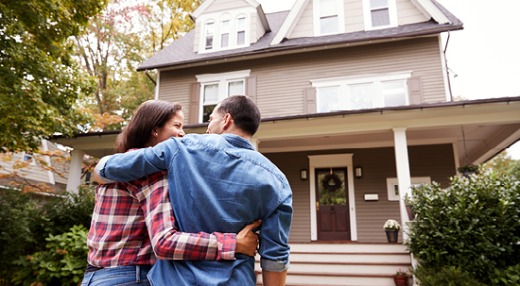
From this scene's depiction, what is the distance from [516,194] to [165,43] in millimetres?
16788

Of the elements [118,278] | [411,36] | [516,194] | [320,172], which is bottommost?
[118,278]

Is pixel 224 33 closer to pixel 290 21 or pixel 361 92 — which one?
pixel 290 21

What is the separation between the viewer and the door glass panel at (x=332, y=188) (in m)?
9.46

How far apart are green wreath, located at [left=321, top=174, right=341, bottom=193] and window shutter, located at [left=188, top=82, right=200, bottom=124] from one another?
14.5ft

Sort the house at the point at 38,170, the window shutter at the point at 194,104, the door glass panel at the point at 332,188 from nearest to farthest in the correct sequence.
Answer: the door glass panel at the point at 332,188 < the window shutter at the point at 194,104 < the house at the point at 38,170

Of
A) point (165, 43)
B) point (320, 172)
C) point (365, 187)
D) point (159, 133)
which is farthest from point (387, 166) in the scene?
point (165, 43)

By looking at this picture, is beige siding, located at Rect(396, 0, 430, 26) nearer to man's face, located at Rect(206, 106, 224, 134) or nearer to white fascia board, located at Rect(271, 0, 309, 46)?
white fascia board, located at Rect(271, 0, 309, 46)

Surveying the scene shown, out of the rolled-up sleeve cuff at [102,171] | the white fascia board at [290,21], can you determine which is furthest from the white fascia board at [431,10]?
the rolled-up sleeve cuff at [102,171]

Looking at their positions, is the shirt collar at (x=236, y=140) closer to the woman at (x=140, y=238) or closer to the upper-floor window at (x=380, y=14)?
the woman at (x=140, y=238)

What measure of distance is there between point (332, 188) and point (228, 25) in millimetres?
6642

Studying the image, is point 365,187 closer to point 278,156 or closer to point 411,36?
point 278,156

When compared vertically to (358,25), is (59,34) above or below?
below

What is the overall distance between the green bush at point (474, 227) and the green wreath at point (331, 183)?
415 centimetres

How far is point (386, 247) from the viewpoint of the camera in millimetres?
6309
